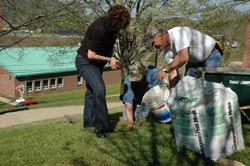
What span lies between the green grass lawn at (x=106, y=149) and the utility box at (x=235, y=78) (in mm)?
475

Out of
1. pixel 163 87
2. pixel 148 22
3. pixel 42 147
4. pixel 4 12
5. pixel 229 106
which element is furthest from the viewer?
pixel 148 22

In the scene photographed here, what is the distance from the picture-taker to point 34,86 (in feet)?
132

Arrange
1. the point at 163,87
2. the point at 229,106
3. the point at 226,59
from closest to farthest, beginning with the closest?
the point at 229,106
the point at 163,87
the point at 226,59

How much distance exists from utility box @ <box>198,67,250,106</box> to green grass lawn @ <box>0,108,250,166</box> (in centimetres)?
47

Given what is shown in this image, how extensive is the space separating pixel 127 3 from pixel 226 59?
6.21 meters

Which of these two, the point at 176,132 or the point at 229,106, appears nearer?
the point at 229,106

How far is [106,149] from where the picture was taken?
412cm

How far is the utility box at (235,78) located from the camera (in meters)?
4.39

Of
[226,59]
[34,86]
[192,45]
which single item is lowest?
[34,86]

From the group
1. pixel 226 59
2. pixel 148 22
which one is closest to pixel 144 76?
pixel 148 22

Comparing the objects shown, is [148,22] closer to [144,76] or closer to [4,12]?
[4,12]

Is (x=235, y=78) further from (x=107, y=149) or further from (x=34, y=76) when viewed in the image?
(x=34, y=76)

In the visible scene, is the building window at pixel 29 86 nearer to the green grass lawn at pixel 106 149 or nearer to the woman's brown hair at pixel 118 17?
the green grass lawn at pixel 106 149

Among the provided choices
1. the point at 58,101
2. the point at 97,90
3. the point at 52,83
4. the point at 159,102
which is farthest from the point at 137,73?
the point at 52,83
